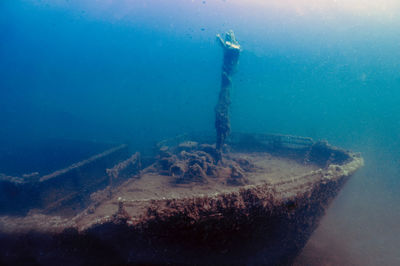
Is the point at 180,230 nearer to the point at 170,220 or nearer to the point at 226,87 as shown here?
the point at 170,220

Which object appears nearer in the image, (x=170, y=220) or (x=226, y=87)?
(x=170, y=220)

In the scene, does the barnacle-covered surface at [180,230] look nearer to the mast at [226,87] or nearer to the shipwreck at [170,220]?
the shipwreck at [170,220]

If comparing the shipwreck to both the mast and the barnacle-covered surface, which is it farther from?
the mast

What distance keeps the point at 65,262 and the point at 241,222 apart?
9.96 ft

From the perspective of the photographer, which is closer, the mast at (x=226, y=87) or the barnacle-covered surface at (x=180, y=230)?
the barnacle-covered surface at (x=180, y=230)

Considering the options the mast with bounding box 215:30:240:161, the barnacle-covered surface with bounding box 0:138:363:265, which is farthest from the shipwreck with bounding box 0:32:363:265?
the mast with bounding box 215:30:240:161

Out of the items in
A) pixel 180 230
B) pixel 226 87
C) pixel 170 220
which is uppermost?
pixel 226 87

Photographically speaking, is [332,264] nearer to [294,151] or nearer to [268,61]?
[294,151]

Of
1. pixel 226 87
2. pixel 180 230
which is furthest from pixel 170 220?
pixel 226 87

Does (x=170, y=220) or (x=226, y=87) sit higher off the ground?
(x=226, y=87)

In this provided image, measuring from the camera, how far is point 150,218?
307 cm

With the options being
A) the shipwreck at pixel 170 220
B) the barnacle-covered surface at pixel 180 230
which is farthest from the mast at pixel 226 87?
the barnacle-covered surface at pixel 180 230

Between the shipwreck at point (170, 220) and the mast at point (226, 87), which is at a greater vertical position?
the mast at point (226, 87)

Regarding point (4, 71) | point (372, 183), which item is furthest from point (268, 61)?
point (4, 71)
